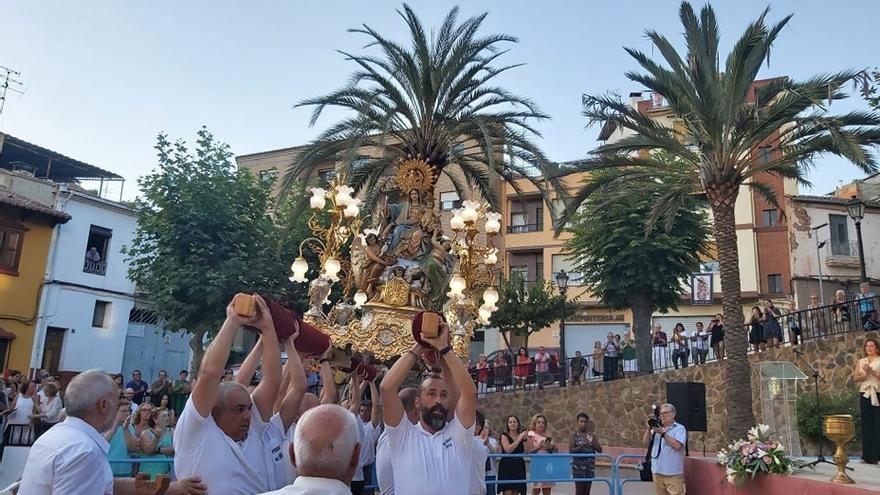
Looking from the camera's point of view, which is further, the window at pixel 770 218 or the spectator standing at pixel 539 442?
the window at pixel 770 218

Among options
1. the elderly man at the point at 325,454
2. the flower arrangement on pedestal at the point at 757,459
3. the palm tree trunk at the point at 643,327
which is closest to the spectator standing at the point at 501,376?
the palm tree trunk at the point at 643,327

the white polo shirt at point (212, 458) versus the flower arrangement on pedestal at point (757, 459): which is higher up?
the white polo shirt at point (212, 458)

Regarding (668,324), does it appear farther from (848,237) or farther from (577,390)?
(577,390)

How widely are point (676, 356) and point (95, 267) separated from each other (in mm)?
24442

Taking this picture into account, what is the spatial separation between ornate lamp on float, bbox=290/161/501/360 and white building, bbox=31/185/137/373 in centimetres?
1816

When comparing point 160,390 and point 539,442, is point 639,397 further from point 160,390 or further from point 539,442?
point 160,390

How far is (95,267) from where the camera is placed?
2972cm

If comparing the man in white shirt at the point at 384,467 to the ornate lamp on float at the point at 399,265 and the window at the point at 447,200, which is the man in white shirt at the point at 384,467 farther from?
the window at the point at 447,200

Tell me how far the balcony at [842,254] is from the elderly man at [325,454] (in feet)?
117

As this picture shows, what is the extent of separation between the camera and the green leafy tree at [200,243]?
803 inches

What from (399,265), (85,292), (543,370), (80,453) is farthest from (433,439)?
(85,292)

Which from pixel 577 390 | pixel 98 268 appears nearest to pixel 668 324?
pixel 577 390

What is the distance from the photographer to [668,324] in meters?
34.4

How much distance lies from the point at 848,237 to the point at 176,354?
33974 millimetres
